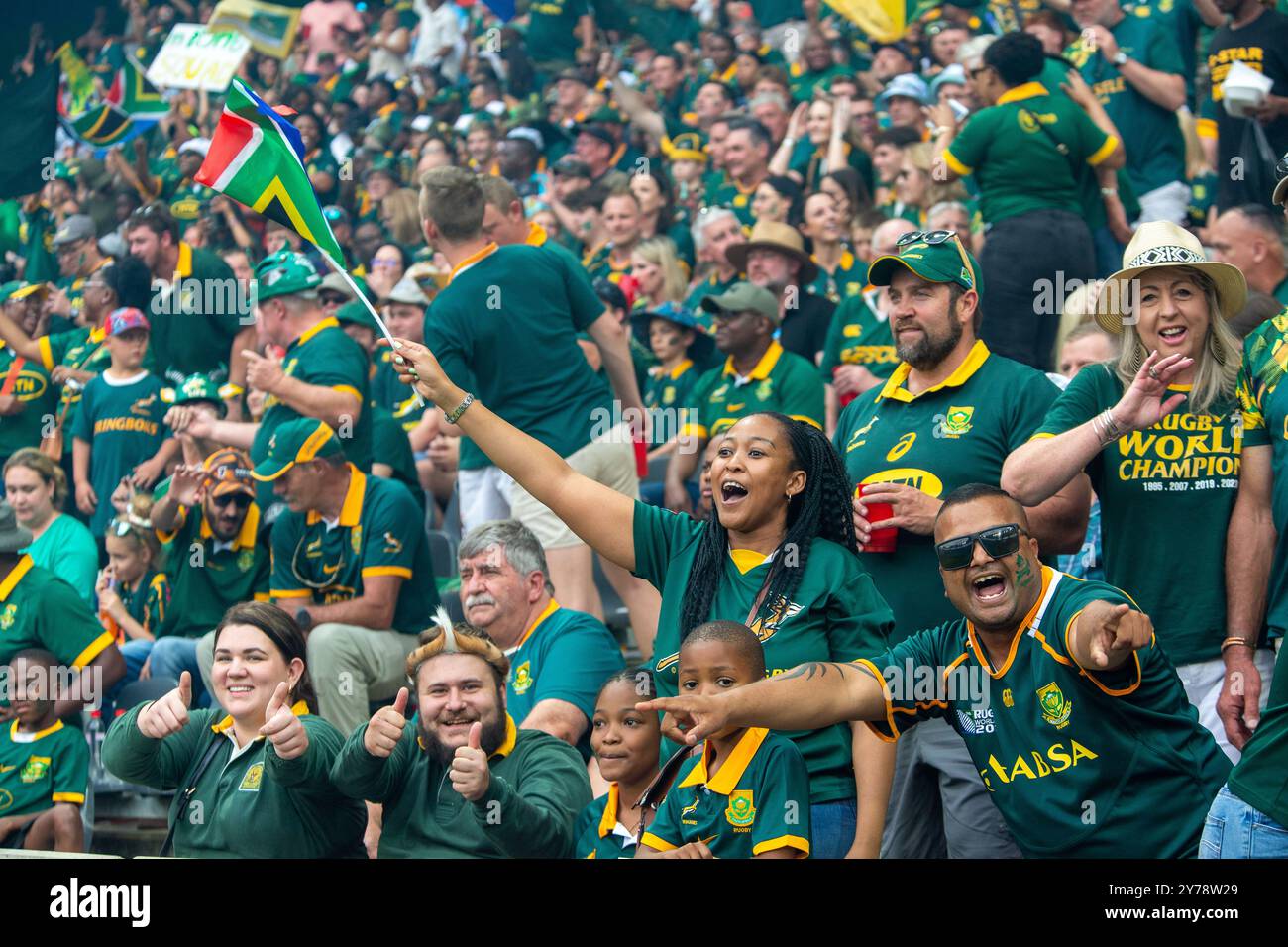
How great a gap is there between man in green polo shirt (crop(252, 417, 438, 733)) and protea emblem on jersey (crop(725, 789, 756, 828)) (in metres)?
3.37

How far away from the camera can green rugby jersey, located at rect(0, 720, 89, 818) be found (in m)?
6.79

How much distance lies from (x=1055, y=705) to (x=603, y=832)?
5.13ft

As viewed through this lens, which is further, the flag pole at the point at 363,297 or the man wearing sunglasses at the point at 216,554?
the man wearing sunglasses at the point at 216,554

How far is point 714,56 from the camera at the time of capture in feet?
49.2

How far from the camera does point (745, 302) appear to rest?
817cm

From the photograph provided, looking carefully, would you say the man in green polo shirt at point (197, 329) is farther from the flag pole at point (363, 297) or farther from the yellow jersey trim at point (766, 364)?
the flag pole at point (363, 297)

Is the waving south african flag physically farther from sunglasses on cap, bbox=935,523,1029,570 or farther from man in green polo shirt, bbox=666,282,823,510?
man in green polo shirt, bbox=666,282,823,510

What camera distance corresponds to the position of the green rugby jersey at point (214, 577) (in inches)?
324

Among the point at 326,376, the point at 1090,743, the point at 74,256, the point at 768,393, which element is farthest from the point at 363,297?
the point at 74,256

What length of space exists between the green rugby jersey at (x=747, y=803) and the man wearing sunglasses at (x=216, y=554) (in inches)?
167

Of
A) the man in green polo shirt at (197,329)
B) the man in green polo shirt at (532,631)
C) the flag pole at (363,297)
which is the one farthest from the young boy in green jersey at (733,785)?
the man in green polo shirt at (197,329)

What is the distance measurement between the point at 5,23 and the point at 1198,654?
14.7 meters
